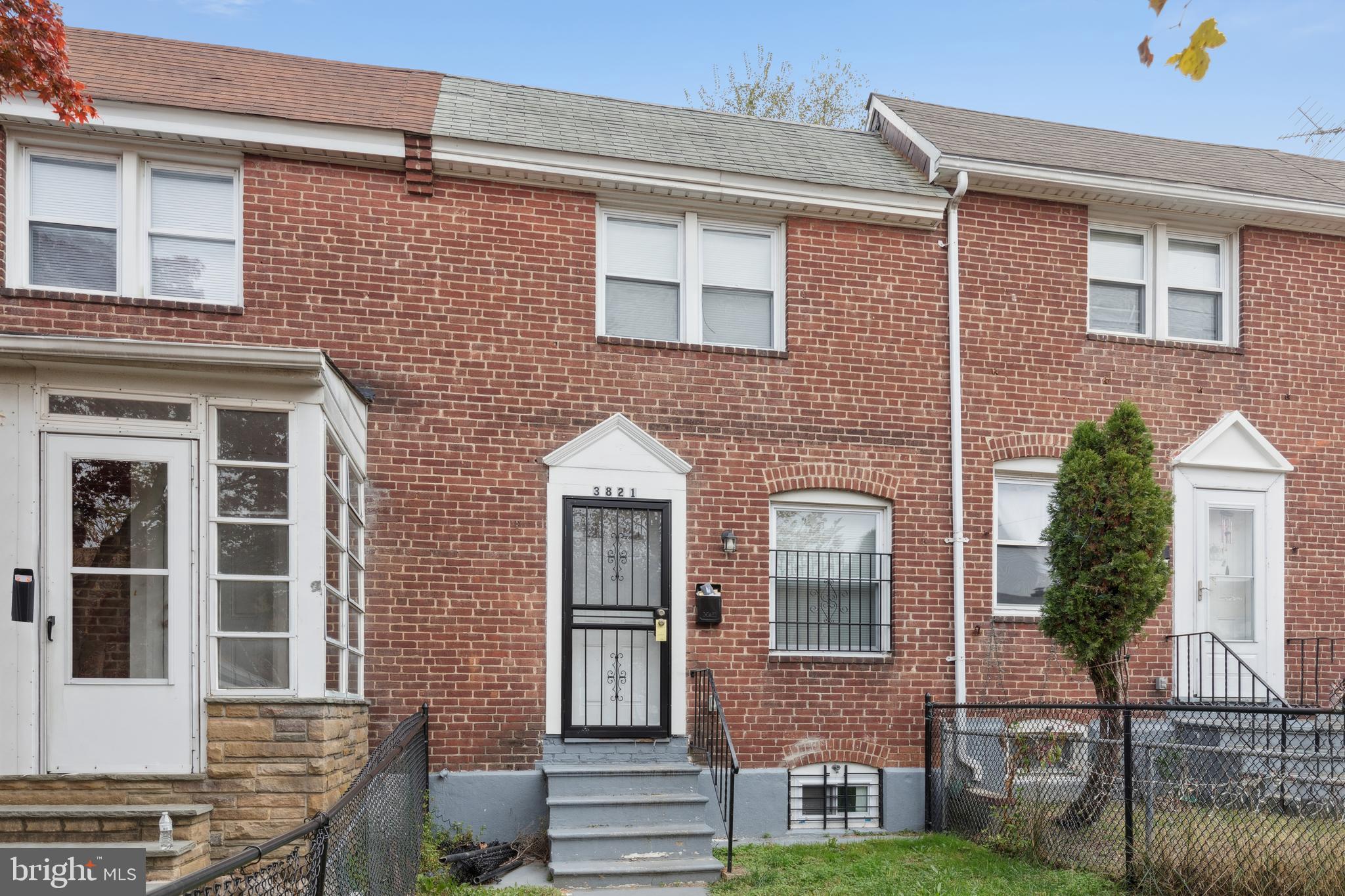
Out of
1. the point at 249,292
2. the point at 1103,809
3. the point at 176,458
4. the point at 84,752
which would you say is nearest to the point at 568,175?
the point at 249,292

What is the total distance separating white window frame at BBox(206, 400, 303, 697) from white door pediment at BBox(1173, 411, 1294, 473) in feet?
27.2

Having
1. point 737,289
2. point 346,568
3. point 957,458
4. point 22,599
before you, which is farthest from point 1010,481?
point 22,599

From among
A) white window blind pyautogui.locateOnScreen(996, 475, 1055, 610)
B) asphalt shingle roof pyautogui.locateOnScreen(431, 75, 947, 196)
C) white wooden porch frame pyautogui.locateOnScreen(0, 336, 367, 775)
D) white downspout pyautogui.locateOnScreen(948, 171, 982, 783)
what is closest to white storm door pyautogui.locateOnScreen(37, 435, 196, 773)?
white wooden porch frame pyautogui.locateOnScreen(0, 336, 367, 775)

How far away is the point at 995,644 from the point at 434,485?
5266 mm

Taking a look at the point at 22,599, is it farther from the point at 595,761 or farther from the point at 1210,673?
the point at 1210,673

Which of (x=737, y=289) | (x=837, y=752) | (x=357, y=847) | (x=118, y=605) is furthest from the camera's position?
(x=737, y=289)

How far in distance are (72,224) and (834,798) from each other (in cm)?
782

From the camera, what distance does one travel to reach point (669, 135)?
11.3 m

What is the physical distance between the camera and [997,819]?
29.7 ft

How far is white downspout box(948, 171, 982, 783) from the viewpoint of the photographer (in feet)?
35.0

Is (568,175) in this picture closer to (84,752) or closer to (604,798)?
(604,798)

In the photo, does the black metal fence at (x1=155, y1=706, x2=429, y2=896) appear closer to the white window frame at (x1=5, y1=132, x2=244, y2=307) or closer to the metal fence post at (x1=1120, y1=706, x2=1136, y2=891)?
the white window frame at (x1=5, y1=132, x2=244, y2=307)

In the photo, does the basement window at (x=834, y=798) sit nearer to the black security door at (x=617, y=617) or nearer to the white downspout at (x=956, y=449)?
the white downspout at (x=956, y=449)

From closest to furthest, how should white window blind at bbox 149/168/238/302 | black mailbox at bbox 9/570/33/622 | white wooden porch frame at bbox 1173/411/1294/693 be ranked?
1. black mailbox at bbox 9/570/33/622
2. white window blind at bbox 149/168/238/302
3. white wooden porch frame at bbox 1173/411/1294/693
